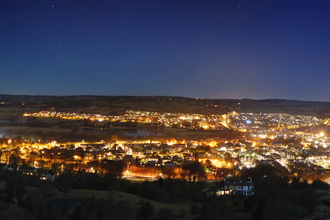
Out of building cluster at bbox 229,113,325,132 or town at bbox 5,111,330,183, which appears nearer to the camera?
town at bbox 5,111,330,183

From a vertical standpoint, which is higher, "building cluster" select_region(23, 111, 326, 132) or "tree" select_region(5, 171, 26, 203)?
"building cluster" select_region(23, 111, 326, 132)

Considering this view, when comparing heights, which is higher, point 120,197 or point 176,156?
point 120,197

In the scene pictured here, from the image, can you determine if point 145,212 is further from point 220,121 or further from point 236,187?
point 220,121

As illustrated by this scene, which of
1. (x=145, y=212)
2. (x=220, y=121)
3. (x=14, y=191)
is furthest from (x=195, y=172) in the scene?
(x=220, y=121)

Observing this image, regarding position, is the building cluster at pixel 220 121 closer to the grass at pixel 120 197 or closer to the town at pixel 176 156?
the town at pixel 176 156

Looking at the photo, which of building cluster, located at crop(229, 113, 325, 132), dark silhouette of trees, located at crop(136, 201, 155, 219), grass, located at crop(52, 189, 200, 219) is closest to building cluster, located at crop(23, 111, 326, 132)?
building cluster, located at crop(229, 113, 325, 132)

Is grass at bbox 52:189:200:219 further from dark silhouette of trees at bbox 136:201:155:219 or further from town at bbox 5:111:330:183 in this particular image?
town at bbox 5:111:330:183

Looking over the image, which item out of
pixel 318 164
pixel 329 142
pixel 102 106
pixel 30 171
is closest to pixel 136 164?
pixel 30 171

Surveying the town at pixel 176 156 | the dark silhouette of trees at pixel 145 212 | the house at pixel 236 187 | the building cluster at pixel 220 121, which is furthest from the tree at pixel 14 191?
the building cluster at pixel 220 121
